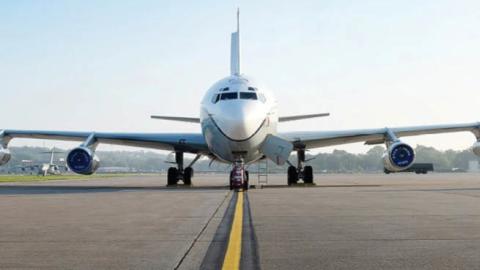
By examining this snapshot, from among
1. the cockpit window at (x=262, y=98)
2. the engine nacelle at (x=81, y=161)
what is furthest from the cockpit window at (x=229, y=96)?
the engine nacelle at (x=81, y=161)

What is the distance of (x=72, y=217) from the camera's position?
38.3ft

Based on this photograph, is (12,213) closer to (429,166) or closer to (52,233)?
(52,233)

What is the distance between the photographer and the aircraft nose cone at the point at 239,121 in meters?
23.5

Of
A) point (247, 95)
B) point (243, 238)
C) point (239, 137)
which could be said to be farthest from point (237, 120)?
point (243, 238)

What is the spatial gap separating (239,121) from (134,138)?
25.0ft

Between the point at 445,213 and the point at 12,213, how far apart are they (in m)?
8.64

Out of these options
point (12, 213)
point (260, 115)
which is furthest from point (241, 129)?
point (12, 213)

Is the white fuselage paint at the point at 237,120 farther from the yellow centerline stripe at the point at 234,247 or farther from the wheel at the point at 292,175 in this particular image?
the yellow centerline stripe at the point at 234,247

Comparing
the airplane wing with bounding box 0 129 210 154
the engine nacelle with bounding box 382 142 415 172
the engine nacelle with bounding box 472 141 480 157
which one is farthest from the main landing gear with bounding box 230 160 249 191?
the engine nacelle with bounding box 472 141 480 157

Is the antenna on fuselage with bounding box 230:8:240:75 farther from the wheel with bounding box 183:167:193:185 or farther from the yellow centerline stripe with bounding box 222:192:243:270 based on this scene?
the yellow centerline stripe with bounding box 222:192:243:270

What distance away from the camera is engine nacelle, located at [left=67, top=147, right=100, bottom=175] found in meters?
26.6

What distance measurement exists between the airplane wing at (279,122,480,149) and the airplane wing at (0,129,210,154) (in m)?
4.11

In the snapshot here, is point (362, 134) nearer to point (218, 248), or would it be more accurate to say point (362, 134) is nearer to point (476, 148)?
point (476, 148)

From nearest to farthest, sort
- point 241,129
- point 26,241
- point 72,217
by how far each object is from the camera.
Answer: point 26,241, point 72,217, point 241,129
